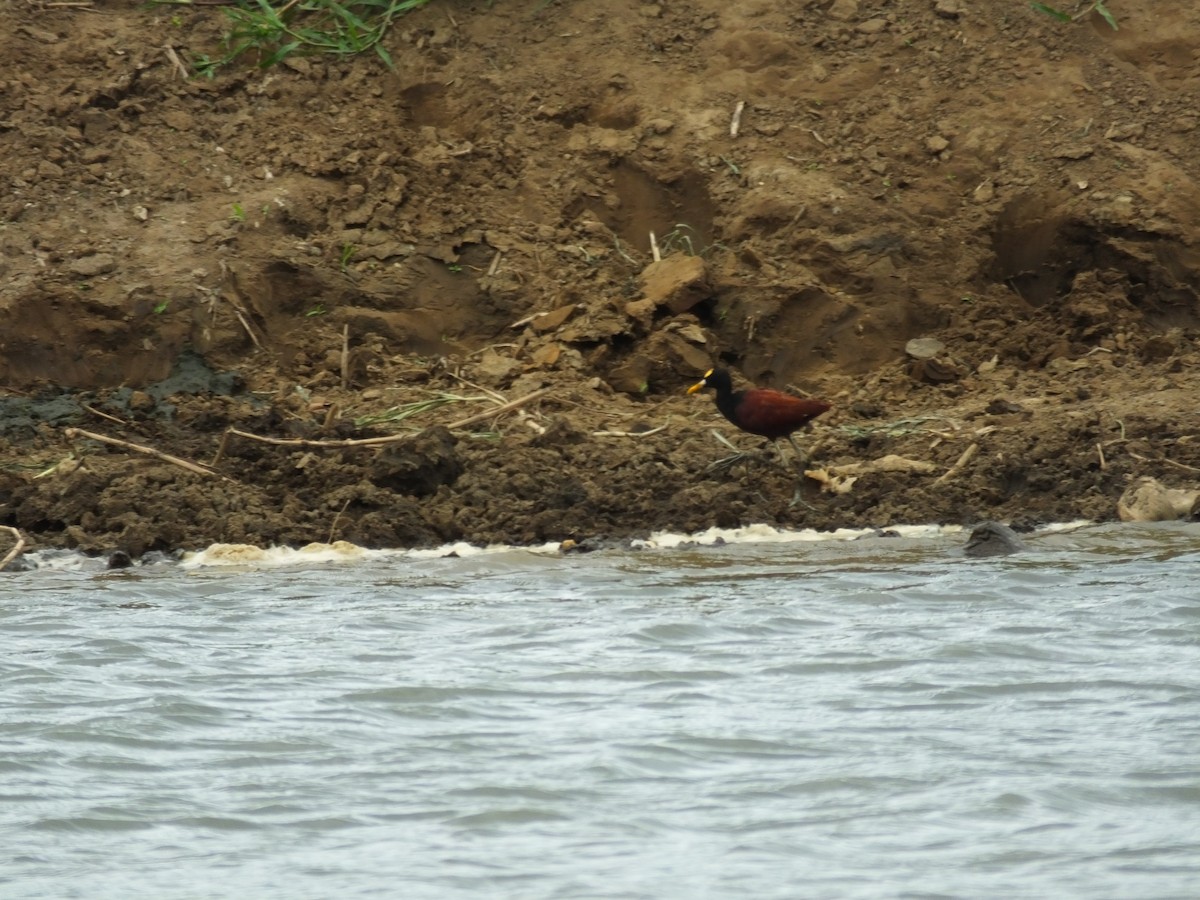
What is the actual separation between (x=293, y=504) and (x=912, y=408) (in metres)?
3.48

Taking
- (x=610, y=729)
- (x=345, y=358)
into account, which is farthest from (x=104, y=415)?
(x=610, y=729)

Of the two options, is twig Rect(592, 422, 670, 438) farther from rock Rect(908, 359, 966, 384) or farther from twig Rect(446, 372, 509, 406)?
rock Rect(908, 359, 966, 384)

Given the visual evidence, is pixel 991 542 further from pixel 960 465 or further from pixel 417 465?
pixel 417 465

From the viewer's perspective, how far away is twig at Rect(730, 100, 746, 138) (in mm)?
10859

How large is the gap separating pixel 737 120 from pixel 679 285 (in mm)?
1486

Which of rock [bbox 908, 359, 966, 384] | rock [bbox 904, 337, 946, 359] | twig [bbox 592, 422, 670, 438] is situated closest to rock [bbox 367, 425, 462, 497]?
twig [bbox 592, 422, 670, 438]

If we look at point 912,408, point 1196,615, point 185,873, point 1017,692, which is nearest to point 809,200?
point 912,408

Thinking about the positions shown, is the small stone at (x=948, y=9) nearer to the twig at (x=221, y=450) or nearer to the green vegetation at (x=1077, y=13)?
the green vegetation at (x=1077, y=13)

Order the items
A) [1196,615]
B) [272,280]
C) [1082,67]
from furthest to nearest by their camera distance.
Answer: [1082,67] → [272,280] → [1196,615]

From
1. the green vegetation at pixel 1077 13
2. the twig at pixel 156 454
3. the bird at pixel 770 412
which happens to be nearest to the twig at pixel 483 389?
the bird at pixel 770 412

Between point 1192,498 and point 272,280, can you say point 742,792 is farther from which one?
point 272,280

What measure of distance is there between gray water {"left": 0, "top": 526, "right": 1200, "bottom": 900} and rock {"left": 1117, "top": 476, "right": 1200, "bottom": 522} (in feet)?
1.63

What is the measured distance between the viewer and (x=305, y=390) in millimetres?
9688

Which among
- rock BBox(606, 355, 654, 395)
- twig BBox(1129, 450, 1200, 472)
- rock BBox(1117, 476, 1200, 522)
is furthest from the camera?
rock BBox(606, 355, 654, 395)
